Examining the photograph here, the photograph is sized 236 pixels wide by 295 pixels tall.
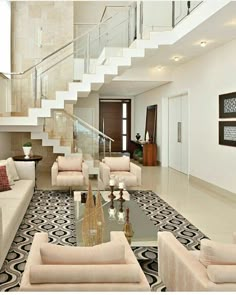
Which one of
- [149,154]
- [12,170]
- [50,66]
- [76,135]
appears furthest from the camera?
[149,154]

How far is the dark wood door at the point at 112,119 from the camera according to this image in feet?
61.9

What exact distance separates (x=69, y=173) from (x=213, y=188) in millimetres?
3299

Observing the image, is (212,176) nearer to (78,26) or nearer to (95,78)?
(95,78)

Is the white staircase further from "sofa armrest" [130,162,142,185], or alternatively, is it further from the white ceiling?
"sofa armrest" [130,162,142,185]

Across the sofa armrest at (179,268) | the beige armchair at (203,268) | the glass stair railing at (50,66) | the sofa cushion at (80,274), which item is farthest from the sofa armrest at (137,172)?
the sofa cushion at (80,274)

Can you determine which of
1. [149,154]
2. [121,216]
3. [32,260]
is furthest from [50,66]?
[32,260]

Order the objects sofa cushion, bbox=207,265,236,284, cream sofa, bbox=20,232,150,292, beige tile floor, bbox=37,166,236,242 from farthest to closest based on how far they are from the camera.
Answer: beige tile floor, bbox=37,166,236,242 → sofa cushion, bbox=207,265,236,284 → cream sofa, bbox=20,232,150,292

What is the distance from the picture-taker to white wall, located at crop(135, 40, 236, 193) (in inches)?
336

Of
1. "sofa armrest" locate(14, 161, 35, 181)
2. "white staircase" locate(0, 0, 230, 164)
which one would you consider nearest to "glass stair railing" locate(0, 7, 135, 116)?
"white staircase" locate(0, 0, 230, 164)

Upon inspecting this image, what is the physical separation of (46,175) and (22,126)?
2109 millimetres

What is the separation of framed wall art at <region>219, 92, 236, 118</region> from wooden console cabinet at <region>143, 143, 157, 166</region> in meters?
5.73

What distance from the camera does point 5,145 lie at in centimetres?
1134

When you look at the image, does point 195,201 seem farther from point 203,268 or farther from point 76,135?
A: point 203,268

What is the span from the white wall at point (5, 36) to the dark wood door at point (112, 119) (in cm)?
803
